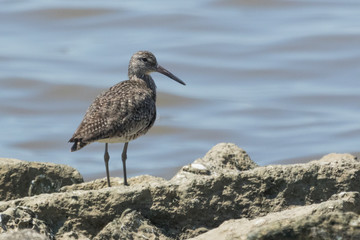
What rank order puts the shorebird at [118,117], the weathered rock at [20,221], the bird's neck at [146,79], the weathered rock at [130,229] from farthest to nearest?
the bird's neck at [146,79] < the shorebird at [118,117] < the weathered rock at [130,229] < the weathered rock at [20,221]

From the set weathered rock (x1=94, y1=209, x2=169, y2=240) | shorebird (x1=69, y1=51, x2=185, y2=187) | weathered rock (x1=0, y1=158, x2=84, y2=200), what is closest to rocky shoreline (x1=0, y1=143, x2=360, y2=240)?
weathered rock (x1=94, y1=209, x2=169, y2=240)

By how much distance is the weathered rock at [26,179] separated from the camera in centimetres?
757

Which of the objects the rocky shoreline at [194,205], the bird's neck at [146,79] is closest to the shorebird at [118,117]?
the bird's neck at [146,79]

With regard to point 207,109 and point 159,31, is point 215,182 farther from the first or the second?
point 159,31

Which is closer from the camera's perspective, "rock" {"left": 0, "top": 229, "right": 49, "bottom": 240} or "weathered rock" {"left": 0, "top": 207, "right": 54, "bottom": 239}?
"rock" {"left": 0, "top": 229, "right": 49, "bottom": 240}

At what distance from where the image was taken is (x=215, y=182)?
22.0ft

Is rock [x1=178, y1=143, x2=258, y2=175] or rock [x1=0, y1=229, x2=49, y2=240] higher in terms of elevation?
rock [x1=178, y1=143, x2=258, y2=175]

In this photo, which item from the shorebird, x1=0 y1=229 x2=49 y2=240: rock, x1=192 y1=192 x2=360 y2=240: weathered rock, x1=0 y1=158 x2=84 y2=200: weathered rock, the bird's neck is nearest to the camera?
x1=0 y1=229 x2=49 y2=240: rock

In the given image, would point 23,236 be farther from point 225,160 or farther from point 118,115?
point 118,115

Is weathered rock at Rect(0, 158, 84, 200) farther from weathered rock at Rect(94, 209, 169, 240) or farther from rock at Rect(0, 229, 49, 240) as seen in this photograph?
rock at Rect(0, 229, 49, 240)

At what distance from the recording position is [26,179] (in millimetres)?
7645

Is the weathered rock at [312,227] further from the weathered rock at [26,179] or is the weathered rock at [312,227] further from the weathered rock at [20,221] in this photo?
the weathered rock at [26,179]

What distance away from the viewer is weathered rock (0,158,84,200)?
7574mm

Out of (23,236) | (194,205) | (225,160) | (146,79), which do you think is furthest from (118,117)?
(23,236)
